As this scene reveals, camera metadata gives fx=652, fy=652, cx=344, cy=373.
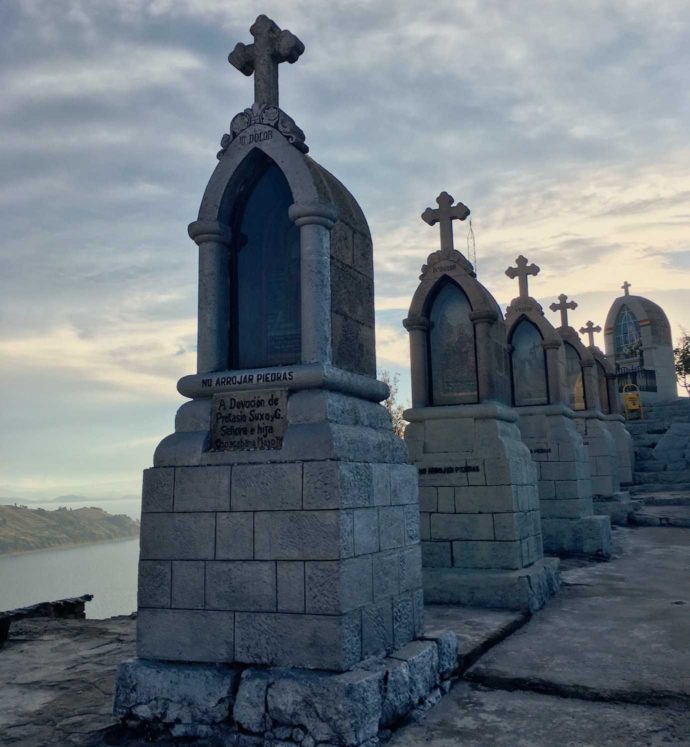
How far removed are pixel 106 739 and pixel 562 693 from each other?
2.83 meters

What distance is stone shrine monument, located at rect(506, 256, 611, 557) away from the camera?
9938 millimetres

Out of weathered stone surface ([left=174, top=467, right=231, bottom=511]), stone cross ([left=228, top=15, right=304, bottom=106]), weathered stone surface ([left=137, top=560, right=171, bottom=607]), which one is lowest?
weathered stone surface ([left=137, top=560, right=171, bottom=607])

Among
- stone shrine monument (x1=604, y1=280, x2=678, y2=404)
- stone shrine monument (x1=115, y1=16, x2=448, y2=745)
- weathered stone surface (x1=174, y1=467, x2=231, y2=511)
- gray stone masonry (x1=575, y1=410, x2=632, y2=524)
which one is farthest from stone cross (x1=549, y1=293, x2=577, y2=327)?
stone shrine monument (x1=604, y1=280, x2=678, y2=404)

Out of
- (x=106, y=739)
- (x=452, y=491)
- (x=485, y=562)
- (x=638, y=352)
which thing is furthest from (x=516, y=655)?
(x=638, y=352)

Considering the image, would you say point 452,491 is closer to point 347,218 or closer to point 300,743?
point 347,218

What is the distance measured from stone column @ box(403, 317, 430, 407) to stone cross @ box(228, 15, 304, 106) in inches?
146

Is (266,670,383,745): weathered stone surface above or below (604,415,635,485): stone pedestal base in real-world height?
below

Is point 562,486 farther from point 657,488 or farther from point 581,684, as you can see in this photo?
point 657,488

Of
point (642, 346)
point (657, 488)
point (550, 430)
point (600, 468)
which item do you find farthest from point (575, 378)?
point (642, 346)

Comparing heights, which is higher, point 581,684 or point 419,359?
point 419,359

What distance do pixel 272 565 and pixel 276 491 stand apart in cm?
44

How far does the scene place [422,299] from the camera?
8016mm

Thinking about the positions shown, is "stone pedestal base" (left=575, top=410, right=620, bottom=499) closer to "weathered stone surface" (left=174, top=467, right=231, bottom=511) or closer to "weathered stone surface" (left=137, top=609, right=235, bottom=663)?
"weathered stone surface" (left=174, top=467, right=231, bottom=511)

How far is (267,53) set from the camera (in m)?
4.80
